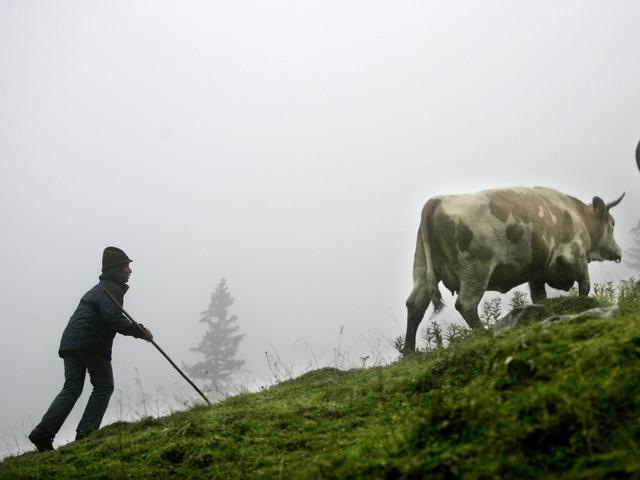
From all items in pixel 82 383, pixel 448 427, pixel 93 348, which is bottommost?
pixel 448 427

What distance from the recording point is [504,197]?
923 cm

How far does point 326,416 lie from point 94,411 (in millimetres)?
4884

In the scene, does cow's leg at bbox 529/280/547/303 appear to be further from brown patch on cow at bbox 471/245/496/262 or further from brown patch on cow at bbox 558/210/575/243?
brown patch on cow at bbox 471/245/496/262

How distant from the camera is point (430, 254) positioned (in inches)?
360

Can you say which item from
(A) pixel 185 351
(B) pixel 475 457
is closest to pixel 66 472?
(B) pixel 475 457

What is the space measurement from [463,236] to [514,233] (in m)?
0.90

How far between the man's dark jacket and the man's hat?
349 millimetres

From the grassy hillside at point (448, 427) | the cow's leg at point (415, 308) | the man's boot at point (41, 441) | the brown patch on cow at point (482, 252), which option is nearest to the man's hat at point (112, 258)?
the man's boot at point (41, 441)

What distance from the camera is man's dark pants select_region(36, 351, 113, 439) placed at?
317 inches

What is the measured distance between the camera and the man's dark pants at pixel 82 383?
805cm

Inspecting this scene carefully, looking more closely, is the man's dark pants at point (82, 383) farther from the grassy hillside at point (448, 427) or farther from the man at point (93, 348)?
the grassy hillside at point (448, 427)

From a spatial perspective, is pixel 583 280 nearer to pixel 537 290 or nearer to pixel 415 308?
pixel 537 290

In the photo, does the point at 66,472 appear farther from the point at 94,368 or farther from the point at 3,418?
the point at 3,418

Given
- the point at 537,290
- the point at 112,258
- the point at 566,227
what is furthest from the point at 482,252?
the point at 112,258
